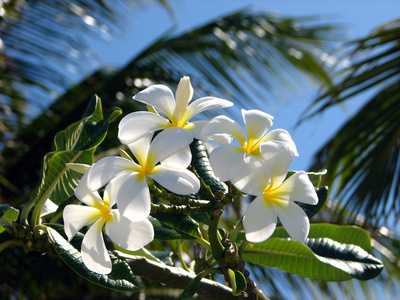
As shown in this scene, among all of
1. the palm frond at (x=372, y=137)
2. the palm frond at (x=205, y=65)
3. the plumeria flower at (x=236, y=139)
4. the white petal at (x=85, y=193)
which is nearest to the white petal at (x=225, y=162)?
the plumeria flower at (x=236, y=139)

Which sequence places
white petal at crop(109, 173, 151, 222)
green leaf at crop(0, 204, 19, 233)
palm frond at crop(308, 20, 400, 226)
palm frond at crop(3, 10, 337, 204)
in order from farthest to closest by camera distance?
palm frond at crop(3, 10, 337, 204), palm frond at crop(308, 20, 400, 226), green leaf at crop(0, 204, 19, 233), white petal at crop(109, 173, 151, 222)

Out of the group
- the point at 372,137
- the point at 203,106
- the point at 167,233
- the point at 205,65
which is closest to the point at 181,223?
the point at 167,233

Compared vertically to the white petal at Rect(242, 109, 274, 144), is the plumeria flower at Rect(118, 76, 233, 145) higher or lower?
lower

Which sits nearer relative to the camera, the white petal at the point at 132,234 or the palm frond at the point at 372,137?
the white petal at the point at 132,234

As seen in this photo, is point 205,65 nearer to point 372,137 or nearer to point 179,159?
point 372,137

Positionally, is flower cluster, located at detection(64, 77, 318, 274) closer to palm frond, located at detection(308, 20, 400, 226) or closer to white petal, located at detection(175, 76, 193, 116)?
white petal, located at detection(175, 76, 193, 116)

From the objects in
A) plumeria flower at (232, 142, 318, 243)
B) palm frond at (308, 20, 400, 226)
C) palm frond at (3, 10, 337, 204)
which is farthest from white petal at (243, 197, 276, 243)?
palm frond at (3, 10, 337, 204)

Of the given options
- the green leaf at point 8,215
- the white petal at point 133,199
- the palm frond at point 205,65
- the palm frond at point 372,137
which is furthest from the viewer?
the palm frond at point 205,65

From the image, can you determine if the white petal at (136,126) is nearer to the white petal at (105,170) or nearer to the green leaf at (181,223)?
the white petal at (105,170)

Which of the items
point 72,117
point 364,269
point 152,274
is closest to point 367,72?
point 364,269
